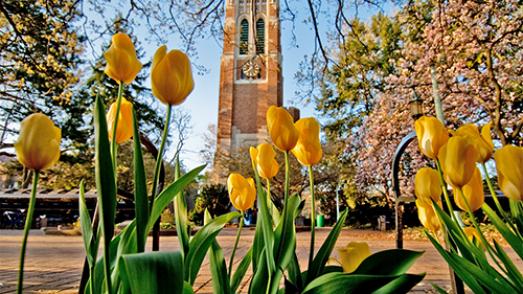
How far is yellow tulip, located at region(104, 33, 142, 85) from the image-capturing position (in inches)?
19.8

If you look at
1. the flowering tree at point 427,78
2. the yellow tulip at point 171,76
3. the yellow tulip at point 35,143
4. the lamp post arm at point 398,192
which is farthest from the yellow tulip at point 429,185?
the flowering tree at point 427,78

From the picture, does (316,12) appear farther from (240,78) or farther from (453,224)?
(240,78)

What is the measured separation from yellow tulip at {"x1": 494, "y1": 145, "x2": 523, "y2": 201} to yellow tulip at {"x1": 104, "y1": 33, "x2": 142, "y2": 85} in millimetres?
594

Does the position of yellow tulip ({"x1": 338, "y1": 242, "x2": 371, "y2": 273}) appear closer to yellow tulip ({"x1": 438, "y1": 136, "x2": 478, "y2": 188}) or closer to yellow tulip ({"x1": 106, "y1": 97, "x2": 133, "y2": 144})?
yellow tulip ({"x1": 438, "y1": 136, "x2": 478, "y2": 188})

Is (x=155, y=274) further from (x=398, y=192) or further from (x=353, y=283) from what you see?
(x=398, y=192)

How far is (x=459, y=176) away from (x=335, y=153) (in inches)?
524

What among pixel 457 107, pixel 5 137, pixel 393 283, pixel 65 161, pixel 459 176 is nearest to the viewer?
pixel 393 283

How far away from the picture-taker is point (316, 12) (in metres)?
3.42

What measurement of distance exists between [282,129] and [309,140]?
76 millimetres

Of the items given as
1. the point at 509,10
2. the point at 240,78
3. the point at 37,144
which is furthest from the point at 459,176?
the point at 240,78

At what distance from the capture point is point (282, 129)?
0.60 m

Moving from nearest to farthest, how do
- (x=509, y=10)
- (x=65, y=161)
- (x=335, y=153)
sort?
(x=509, y=10)
(x=65, y=161)
(x=335, y=153)

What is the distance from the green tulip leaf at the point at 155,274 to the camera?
342mm

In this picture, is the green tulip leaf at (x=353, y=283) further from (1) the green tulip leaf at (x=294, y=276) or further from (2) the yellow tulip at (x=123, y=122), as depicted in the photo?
(2) the yellow tulip at (x=123, y=122)
